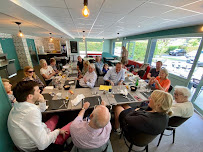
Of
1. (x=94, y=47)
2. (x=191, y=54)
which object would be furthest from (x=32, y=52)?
(x=191, y=54)

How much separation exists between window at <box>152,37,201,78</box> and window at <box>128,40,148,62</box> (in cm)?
100

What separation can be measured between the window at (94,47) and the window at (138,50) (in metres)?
5.11

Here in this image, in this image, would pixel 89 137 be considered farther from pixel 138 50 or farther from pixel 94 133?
pixel 138 50

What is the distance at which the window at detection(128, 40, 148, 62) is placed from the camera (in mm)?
5617

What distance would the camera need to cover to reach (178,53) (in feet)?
12.2

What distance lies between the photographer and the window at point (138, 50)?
562cm

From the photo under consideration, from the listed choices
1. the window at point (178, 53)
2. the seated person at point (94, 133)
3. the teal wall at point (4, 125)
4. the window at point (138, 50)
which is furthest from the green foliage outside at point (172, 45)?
the teal wall at point (4, 125)

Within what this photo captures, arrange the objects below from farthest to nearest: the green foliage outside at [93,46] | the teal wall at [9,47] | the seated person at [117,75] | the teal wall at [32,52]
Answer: the green foliage outside at [93,46] < the teal wall at [32,52] < the teal wall at [9,47] < the seated person at [117,75]

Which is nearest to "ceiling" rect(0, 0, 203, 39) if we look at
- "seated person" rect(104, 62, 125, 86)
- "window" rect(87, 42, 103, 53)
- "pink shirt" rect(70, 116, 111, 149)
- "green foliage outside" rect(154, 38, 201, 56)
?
"green foliage outside" rect(154, 38, 201, 56)

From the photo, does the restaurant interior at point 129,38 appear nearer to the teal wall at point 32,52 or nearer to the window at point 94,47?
the teal wall at point 32,52

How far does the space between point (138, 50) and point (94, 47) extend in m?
6.70

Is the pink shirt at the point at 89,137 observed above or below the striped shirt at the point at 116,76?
below

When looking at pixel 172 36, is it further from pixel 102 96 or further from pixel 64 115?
pixel 64 115

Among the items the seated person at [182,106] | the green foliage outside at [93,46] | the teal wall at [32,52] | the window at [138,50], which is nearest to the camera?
the seated person at [182,106]
